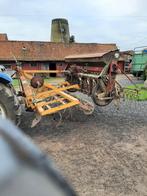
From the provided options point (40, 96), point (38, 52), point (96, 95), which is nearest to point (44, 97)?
point (40, 96)

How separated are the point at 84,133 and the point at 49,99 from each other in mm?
1016

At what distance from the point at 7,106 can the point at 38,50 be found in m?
32.1

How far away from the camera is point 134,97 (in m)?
7.48

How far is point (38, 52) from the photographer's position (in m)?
37.2

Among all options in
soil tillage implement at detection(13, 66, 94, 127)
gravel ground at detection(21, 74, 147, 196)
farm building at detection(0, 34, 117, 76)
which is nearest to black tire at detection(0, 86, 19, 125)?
soil tillage implement at detection(13, 66, 94, 127)

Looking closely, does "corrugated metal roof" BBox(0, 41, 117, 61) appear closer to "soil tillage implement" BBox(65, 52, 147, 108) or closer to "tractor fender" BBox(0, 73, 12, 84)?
"soil tillage implement" BBox(65, 52, 147, 108)

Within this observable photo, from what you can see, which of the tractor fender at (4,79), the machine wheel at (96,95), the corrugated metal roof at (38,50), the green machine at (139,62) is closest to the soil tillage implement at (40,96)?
the machine wheel at (96,95)

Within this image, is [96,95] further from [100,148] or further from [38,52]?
[38,52]

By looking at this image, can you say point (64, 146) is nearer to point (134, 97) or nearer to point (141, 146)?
point (141, 146)

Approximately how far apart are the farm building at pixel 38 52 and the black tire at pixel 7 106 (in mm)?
29617

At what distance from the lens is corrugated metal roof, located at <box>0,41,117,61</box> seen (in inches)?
1411

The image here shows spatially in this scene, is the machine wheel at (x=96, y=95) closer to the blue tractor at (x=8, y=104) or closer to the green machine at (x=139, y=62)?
the blue tractor at (x=8, y=104)

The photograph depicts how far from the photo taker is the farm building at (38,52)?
35750 millimetres

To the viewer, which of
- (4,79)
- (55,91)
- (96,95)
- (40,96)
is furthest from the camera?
(96,95)
